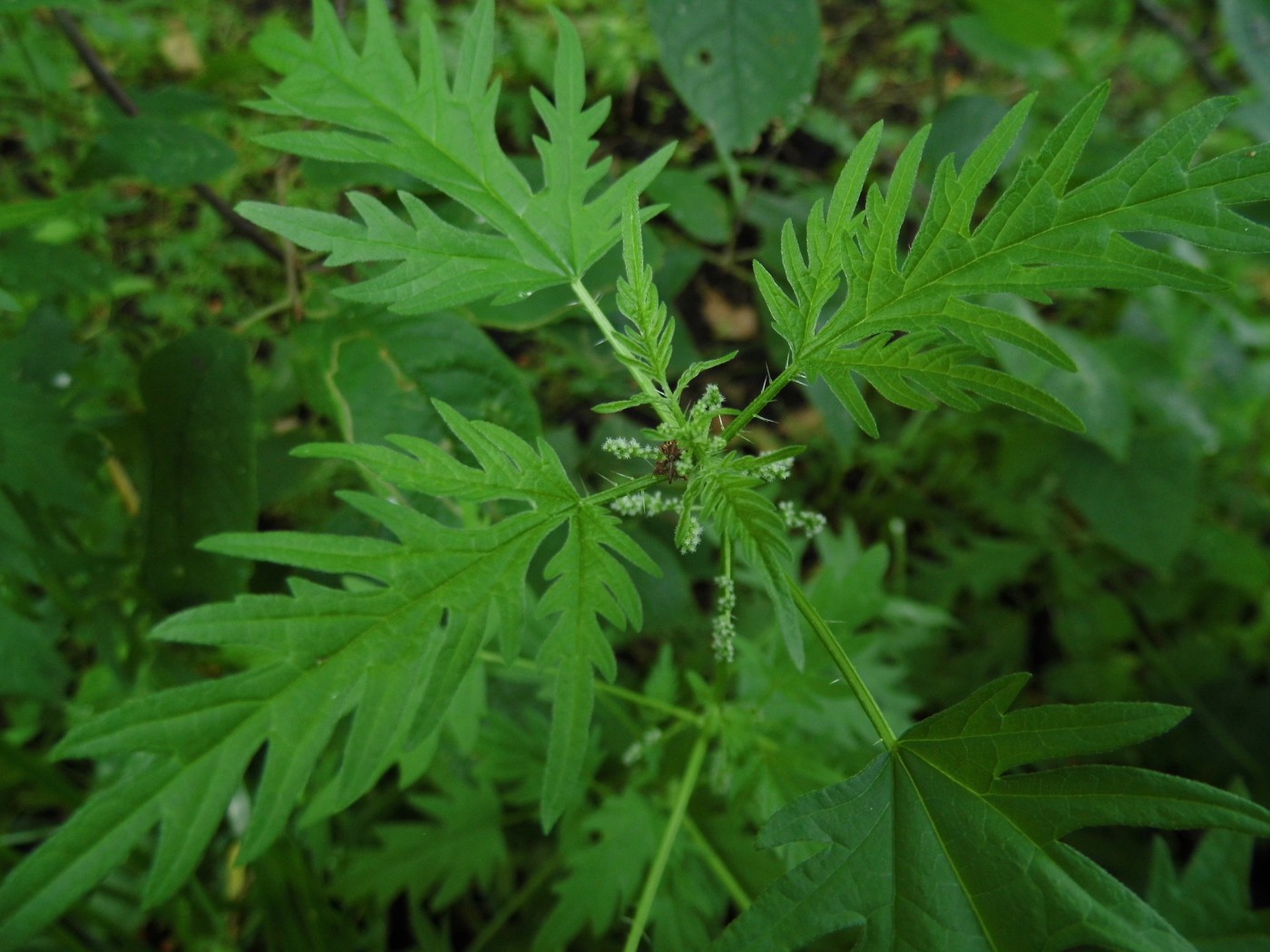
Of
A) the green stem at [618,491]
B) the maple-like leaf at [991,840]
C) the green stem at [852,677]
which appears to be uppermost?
the green stem at [618,491]

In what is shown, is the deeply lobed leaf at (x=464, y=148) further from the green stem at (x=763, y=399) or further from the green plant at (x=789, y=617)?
the green stem at (x=763, y=399)

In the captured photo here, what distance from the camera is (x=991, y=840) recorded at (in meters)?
0.81

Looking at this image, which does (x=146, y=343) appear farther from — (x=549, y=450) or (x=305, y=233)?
(x=549, y=450)

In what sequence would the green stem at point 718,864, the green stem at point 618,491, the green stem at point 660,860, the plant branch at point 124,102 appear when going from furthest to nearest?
the plant branch at point 124,102 < the green stem at point 718,864 < the green stem at point 660,860 < the green stem at point 618,491

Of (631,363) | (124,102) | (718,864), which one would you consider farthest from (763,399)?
(124,102)

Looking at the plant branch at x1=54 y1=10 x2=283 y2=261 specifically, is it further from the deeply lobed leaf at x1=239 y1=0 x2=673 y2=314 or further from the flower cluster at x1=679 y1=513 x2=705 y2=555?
the flower cluster at x1=679 y1=513 x2=705 y2=555

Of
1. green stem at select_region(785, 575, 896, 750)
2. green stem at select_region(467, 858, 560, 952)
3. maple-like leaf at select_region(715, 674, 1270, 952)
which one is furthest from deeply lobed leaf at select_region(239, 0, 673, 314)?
green stem at select_region(467, 858, 560, 952)

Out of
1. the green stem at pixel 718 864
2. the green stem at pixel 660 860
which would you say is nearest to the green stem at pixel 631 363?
the green stem at pixel 660 860

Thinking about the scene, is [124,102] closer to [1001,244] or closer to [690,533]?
[690,533]

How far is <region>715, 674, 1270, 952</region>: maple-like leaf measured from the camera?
0.76 metres

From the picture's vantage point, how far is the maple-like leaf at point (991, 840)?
76 cm

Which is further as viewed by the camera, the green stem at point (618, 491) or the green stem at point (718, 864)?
the green stem at point (718, 864)

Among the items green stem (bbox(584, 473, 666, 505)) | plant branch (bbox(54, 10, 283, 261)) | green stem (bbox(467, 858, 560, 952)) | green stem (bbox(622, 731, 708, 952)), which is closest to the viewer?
green stem (bbox(584, 473, 666, 505))

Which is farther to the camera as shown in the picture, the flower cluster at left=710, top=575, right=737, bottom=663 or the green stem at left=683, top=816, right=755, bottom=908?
the green stem at left=683, top=816, right=755, bottom=908
